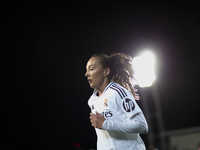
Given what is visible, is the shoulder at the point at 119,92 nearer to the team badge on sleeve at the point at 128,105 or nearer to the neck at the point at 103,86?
the team badge on sleeve at the point at 128,105

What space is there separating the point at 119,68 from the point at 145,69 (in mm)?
5759

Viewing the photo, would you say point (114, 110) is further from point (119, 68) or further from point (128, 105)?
point (119, 68)

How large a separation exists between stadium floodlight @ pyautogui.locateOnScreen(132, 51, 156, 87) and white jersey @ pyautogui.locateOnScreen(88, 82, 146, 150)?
5.81 metres

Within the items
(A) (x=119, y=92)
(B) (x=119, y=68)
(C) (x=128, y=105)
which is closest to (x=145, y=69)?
(B) (x=119, y=68)

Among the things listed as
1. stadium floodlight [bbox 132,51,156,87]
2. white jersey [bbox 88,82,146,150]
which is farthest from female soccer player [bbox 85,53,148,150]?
stadium floodlight [bbox 132,51,156,87]

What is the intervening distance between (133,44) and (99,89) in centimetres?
1581

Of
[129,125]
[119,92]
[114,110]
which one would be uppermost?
[119,92]

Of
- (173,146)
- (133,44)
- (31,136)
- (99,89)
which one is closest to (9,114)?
(31,136)

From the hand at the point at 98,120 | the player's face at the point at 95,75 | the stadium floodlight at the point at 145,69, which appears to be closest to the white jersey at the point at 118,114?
the hand at the point at 98,120

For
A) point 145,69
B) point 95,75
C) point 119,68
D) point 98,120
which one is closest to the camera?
point 98,120

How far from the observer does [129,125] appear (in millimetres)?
2482

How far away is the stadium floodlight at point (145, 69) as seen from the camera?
28.5ft

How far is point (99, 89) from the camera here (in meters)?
A: 3.04

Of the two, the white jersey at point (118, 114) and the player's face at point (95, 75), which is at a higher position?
the player's face at point (95, 75)
